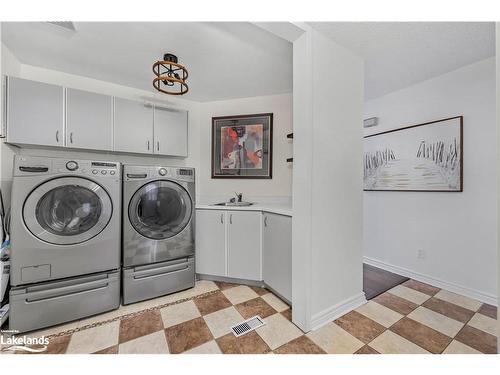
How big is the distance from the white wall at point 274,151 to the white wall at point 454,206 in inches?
52.6

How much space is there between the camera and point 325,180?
160 cm

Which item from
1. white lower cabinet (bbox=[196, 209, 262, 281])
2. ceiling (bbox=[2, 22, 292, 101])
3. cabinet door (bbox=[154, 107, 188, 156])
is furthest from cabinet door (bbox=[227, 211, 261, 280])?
ceiling (bbox=[2, 22, 292, 101])

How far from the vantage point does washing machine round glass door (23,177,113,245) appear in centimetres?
152

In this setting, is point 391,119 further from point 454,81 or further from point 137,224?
point 137,224

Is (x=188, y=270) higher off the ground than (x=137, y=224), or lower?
lower

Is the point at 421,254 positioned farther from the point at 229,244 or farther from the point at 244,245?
the point at 229,244

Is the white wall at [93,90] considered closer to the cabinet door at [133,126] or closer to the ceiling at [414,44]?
the cabinet door at [133,126]

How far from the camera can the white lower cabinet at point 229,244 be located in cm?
216

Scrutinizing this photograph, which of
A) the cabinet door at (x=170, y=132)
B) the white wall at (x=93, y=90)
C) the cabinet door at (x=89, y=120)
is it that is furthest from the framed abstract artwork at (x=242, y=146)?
the cabinet door at (x=89, y=120)

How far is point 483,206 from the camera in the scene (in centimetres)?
193

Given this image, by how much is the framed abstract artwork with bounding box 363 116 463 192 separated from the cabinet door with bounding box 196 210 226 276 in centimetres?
212

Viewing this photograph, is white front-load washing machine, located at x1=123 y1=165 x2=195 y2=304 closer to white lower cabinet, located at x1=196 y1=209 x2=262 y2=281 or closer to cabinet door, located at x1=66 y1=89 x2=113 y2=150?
white lower cabinet, located at x1=196 y1=209 x2=262 y2=281
